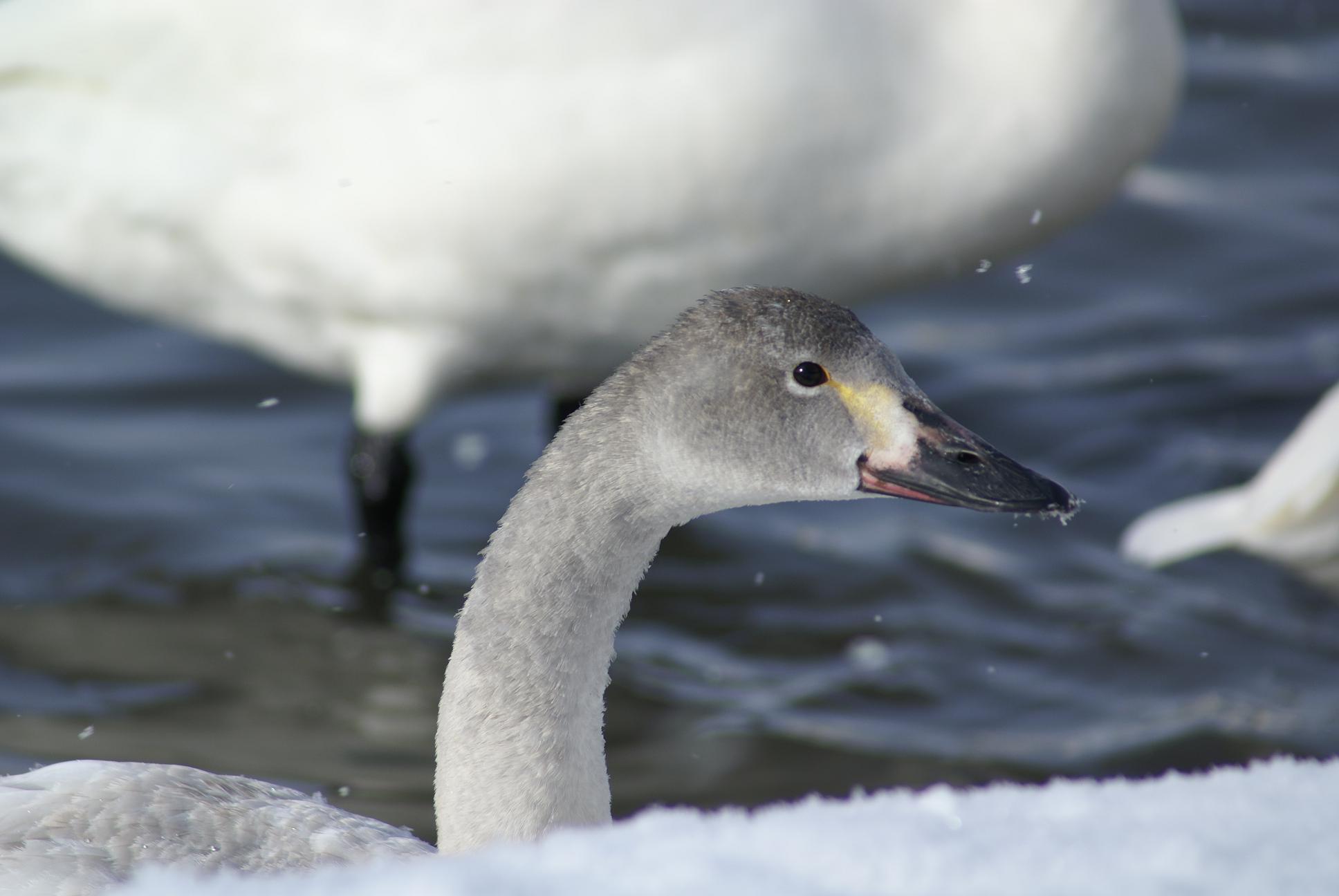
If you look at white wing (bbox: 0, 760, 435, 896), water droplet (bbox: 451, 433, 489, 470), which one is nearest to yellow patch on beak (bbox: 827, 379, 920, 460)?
white wing (bbox: 0, 760, 435, 896)

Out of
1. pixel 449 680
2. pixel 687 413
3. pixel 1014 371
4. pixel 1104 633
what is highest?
pixel 1014 371

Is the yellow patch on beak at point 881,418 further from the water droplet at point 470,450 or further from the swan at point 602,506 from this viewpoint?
the water droplet at point 470,450

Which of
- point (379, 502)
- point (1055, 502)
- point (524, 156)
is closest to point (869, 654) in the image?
point (379, 502)

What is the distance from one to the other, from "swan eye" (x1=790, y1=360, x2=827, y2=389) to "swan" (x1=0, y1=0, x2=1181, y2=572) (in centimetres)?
158

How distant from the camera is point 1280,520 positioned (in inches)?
174

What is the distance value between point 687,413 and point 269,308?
6.89 feet

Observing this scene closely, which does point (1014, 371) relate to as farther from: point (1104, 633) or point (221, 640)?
point (221, 640)

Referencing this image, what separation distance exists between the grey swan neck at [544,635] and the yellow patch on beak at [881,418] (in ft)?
0.87

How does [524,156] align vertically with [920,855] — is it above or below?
above

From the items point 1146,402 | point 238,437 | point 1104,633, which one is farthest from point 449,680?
point 1146,402

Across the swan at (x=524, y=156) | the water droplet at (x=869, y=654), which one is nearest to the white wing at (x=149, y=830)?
the swan at (x=524, y=156)

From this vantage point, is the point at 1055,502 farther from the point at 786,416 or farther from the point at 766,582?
the point at 766,582

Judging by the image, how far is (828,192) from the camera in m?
3.87

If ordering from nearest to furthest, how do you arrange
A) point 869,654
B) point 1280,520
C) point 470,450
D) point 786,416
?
1. point 786,416
2. point 869,654
3. point 1280,520
4. point 470,450
